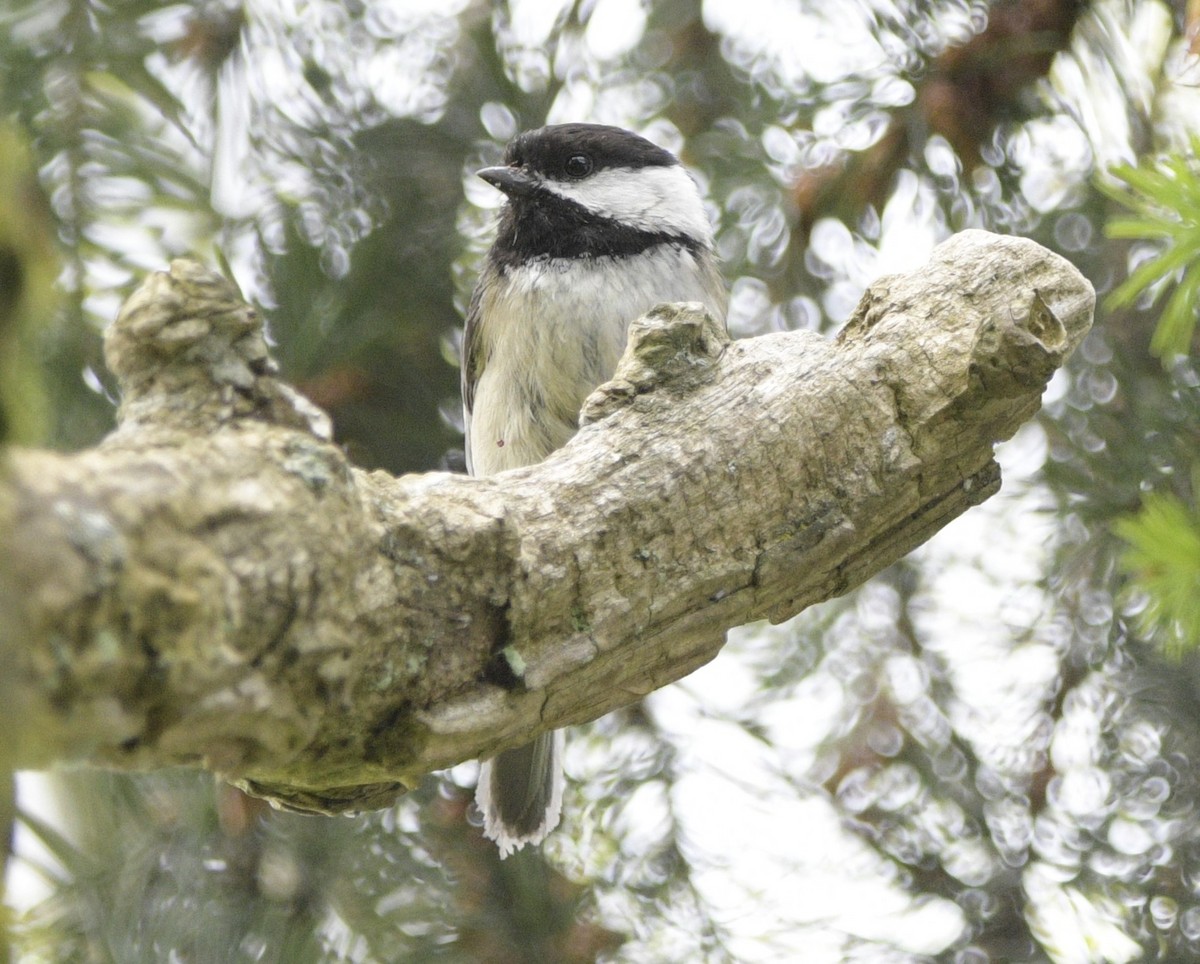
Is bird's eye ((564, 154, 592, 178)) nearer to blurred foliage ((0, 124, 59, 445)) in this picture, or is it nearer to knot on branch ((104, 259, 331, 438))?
knot on branch ((104, 259, 331, 438))

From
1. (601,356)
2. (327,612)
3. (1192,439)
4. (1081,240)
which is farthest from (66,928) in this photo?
(1081,240)

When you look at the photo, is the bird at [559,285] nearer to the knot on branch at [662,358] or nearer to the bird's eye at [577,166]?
the bird's eye at [577,166]

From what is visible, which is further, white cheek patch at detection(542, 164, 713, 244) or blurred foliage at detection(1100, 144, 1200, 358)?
white cheek patch at detection(542, 164, 713, 244)

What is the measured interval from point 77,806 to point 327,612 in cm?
118

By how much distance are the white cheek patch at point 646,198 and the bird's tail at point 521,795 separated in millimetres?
1022

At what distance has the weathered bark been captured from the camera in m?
0.93

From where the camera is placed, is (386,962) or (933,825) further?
(933,825)

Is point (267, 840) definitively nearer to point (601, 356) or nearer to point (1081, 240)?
point (601, 356)

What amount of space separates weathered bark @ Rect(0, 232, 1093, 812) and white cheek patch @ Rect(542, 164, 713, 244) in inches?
36.0

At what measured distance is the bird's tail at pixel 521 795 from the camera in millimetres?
2061

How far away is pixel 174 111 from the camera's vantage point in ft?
7.41

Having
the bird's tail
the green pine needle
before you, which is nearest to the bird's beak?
the bird's tail

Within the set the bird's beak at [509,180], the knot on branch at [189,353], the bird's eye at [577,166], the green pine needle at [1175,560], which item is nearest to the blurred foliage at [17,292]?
the knot on branch at [189,353]

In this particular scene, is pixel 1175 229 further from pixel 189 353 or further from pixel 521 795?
pixel 521 795
